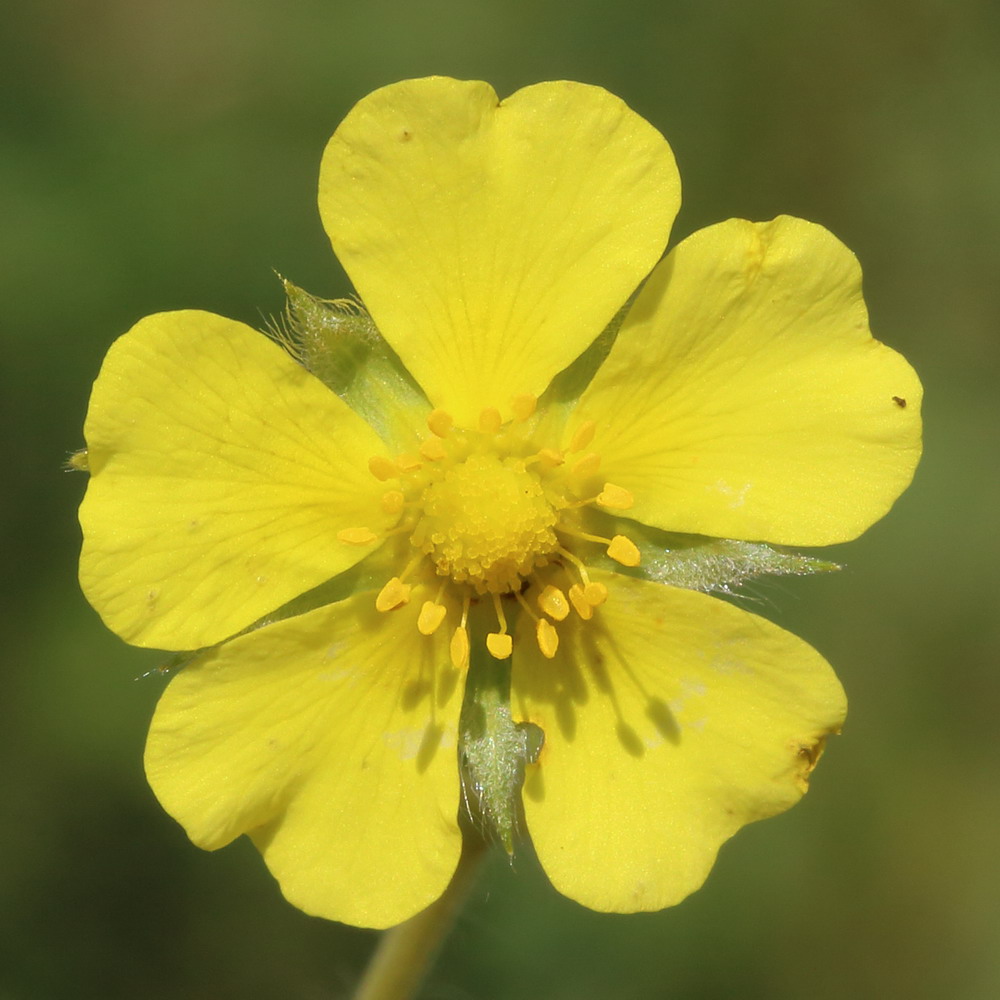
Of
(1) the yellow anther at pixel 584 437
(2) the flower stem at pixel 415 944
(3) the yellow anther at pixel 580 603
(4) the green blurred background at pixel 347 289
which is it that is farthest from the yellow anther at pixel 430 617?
(4) the green blurred background at pixel 347 289

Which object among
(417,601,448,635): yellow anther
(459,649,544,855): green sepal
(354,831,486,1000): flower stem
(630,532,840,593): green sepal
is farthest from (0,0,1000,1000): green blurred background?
(417,601,448,635): yellow anther

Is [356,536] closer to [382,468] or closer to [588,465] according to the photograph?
[382,468]

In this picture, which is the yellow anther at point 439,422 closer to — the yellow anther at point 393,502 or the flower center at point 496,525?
the flower center at point 496,525

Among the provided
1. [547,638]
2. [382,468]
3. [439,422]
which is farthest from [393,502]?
[547,638]

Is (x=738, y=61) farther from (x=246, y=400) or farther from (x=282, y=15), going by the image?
(x=246, y=400)

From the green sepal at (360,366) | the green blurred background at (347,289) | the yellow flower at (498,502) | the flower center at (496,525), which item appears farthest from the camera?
the green blurred background at (347,289)

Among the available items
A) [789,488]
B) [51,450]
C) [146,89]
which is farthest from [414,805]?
[146,89]
